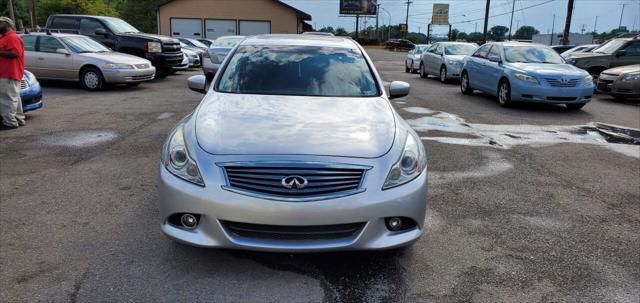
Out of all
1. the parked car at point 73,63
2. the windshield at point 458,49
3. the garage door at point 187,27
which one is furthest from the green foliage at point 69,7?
the windshield at point 458,49

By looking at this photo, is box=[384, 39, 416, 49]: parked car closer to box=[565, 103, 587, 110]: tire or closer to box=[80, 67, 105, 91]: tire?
box=[565, 103, 587, 110]: tire

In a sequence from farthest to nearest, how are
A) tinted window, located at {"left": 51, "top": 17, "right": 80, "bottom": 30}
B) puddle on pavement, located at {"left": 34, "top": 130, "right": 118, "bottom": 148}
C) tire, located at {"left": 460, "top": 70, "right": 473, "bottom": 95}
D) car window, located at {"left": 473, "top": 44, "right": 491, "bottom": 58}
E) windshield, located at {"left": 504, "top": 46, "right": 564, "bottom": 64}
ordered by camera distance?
tinted window, located at {"left": 51, "top": 17, "right": 80, "bottom": 30} < tire, located at {"left": 460, "top": 70, "right": 473, "bottom": 95} < car window, located at {"left": 473, "top": 44, "right": 491, "bottom": 58} < windshield, located at {"left": 504, "top": 46, "right": 564, "bottom": 64} < puddle on pavement, located at {"left": 34, "top": 130, "right": 118, "bottom": 148}

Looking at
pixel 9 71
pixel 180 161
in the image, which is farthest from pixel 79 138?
pixel 180 161

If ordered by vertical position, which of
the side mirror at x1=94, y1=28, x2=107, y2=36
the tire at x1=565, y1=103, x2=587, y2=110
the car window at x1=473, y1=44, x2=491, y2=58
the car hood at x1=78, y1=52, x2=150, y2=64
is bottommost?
the tire at x1=565, y1=103, x2=587, y2=110

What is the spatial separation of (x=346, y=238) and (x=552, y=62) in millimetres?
10222

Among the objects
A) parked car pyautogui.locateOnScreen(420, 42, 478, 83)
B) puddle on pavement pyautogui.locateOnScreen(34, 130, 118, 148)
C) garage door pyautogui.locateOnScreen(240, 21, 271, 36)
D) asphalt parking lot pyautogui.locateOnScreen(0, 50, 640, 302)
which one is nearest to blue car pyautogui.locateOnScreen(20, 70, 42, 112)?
asphalt parking lot pyautogui.locateOnScreen(0, 50, 640, 302)

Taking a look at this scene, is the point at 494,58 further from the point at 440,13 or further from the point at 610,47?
the point at 440,13

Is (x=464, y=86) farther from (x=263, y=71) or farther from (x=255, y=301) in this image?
(x=255, y=301)

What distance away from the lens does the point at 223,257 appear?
3.49m

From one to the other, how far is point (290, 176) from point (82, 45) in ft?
40.7

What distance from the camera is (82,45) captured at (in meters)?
13.2

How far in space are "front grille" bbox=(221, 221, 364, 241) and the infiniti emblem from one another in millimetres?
251

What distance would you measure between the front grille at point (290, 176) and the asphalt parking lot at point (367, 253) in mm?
643

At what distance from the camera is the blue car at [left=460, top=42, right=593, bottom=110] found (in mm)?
10367
